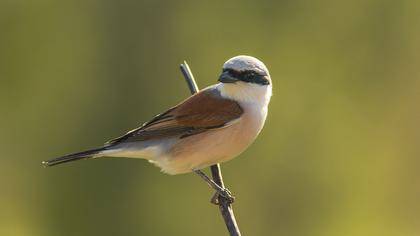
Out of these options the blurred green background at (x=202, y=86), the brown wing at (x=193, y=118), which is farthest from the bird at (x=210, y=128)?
the blurred green background at (x=202, y=86)

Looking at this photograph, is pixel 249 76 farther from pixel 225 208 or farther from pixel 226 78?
pixel 225 208

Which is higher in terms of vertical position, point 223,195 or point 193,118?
point 193,118

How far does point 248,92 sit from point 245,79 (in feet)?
0.32

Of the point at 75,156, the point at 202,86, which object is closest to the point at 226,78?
the point at 75,156

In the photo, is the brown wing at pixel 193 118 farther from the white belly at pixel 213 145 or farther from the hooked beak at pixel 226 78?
the hooked beak at pixel 226 78

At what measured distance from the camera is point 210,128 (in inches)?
153

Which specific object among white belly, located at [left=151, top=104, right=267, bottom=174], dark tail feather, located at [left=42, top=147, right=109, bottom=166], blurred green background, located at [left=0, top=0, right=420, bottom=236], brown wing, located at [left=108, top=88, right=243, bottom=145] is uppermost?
blurred green background, located at [left=0, top=0, right=420, bottom=236]

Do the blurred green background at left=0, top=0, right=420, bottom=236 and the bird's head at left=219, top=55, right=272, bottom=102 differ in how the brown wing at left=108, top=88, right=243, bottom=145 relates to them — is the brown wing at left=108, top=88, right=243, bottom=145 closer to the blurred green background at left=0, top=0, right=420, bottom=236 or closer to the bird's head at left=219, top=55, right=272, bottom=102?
the bird's head at left=219, top=55, right=272, bottom=102

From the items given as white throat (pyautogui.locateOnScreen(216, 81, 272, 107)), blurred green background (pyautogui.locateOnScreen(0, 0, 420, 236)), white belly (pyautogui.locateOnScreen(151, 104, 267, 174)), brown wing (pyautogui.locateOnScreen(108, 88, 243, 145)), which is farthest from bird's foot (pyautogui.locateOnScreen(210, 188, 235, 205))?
blurred green background (pyautogui.locateOnScreen(0, 0, 420, 236))

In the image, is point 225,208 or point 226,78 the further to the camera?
point 226,78

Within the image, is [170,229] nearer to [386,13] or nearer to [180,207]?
[180,207]

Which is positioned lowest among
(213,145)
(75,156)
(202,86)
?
(213,145)

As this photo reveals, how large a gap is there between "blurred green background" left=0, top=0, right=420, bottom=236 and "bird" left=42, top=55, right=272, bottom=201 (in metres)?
4.05

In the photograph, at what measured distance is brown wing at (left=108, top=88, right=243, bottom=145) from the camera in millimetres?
3842
